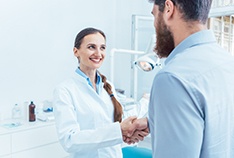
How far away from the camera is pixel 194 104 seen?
608 mm

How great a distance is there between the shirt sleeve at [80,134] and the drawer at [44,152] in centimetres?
101

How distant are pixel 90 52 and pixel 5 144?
42.5 inches

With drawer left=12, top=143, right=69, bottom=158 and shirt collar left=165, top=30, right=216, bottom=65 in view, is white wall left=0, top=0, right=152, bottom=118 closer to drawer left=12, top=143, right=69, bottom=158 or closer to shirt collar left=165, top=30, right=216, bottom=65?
drawer left=12, top=143, right=69, bottom=158

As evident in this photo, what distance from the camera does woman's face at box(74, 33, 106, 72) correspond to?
1427 mm

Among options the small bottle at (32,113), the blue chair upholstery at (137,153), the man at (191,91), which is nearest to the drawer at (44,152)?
the small bottle at (32,113)

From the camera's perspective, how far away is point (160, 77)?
63 centimetres

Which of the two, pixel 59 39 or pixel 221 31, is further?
pixel 59 39

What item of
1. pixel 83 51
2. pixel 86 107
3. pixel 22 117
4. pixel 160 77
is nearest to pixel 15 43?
pixel 22 117

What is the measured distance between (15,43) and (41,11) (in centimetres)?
41

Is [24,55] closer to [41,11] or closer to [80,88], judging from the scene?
[41,11]

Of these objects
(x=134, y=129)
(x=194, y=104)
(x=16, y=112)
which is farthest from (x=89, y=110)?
→ (x=16, y=112)

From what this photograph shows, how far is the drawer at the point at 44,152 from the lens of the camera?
2054mm

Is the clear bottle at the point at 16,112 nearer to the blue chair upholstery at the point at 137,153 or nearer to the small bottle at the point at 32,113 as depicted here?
the small bottle at the point at 32,113

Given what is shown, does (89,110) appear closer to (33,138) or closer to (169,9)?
(169,9)
